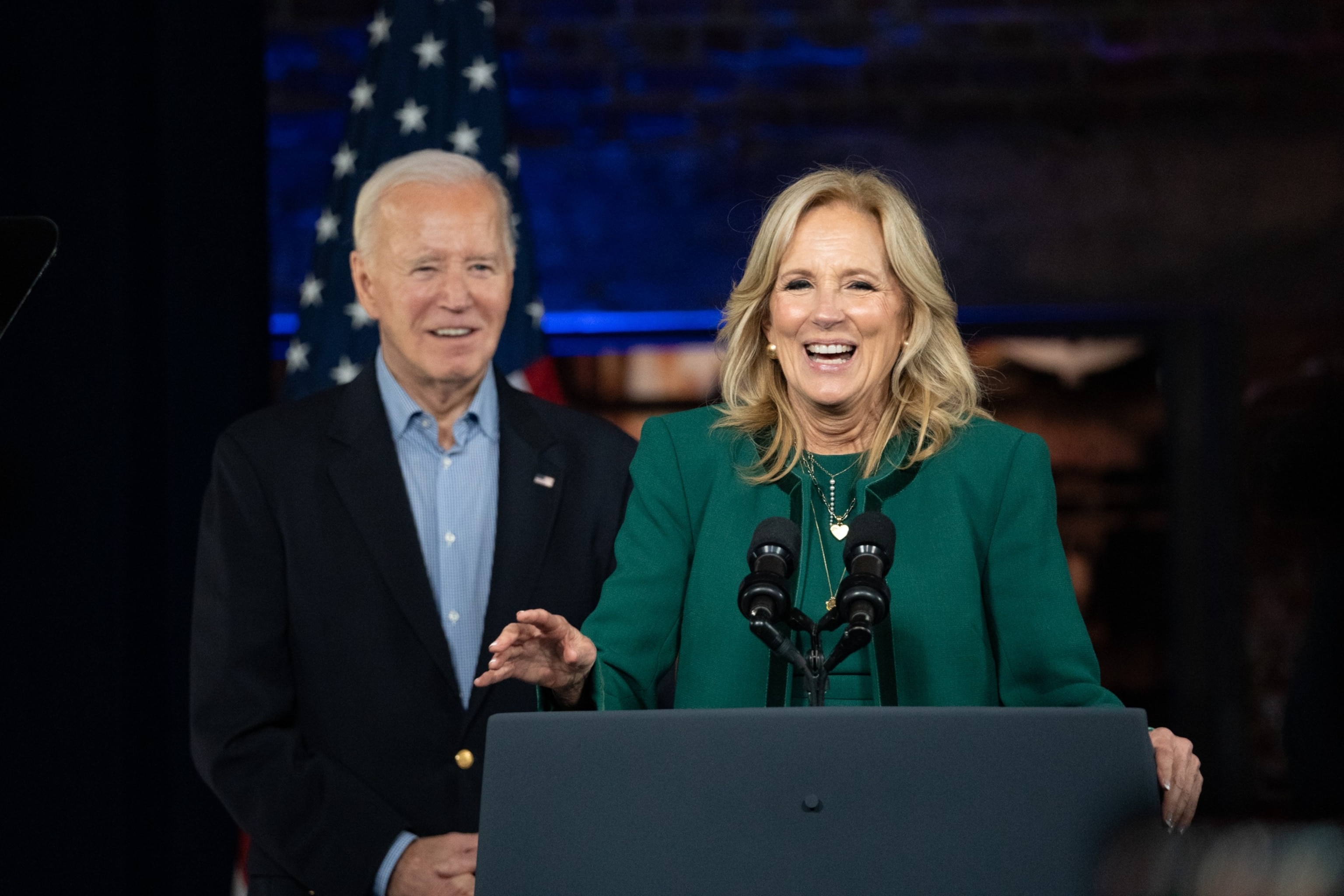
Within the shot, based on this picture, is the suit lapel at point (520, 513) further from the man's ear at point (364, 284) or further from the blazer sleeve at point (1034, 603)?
the blazer sleeve at point (1034, 603)

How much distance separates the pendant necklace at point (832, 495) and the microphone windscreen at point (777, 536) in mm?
393

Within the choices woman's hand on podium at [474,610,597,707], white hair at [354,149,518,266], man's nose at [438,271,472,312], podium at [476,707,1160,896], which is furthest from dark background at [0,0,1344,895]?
podium at [476,707,1160,896]

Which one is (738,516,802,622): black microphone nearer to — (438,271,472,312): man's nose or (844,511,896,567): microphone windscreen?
(844,511,896,567): microphone windscreen

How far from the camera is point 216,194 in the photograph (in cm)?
301

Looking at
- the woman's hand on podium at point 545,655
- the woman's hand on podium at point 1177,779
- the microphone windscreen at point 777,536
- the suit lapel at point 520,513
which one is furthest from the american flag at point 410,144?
the woman's hand on podium at point 1177,779

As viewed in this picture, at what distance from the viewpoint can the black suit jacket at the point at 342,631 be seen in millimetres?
2234

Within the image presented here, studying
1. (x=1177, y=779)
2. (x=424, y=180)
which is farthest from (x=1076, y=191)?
(x=1177, y=779)

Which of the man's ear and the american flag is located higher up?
the american flag

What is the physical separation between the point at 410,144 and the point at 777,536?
1.99 meters

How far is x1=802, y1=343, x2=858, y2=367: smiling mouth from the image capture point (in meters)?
1.96

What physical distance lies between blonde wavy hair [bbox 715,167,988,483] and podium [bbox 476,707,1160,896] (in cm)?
72

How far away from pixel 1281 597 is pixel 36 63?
3.19 metres

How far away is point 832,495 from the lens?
198cm

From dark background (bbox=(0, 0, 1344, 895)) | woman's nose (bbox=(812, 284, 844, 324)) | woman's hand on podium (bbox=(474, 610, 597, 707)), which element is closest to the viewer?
woman's hand on podium (bbox=(474, 610, 597, 707))
